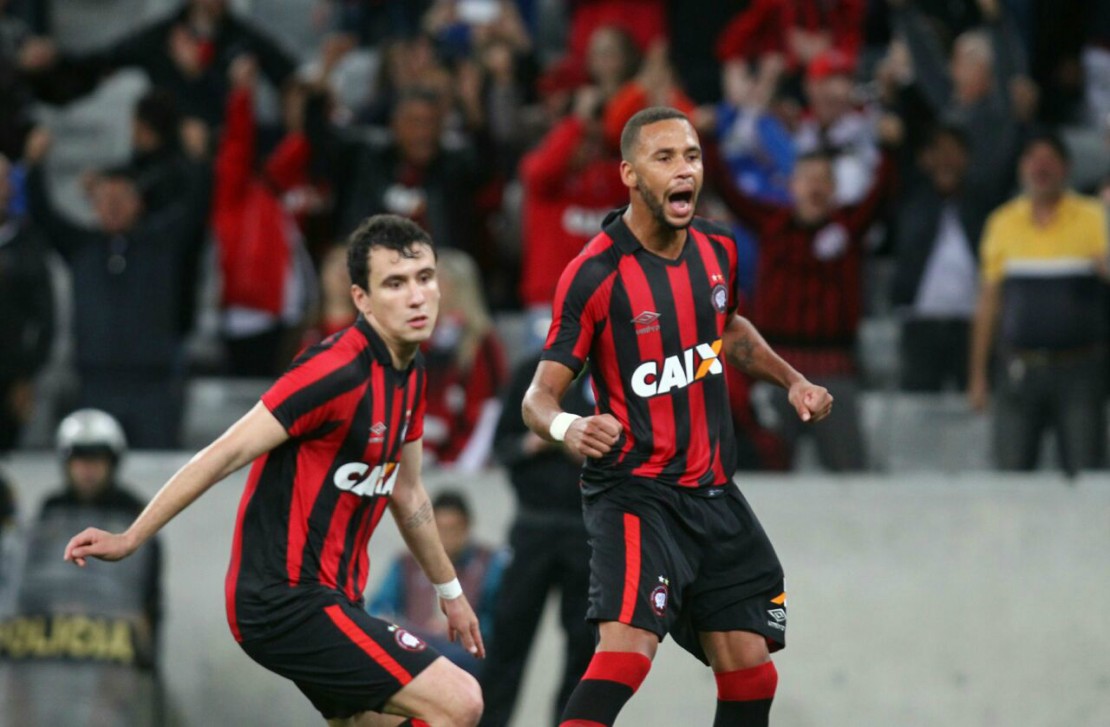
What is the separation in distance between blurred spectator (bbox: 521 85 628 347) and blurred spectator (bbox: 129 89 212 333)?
1952 mm

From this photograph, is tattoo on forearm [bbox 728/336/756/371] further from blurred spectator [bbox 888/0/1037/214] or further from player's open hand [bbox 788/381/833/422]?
blurred spectator [bbox 888/0/1037/214]

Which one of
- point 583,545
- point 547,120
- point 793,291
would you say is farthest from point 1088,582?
point 547,120

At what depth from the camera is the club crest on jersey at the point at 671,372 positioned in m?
6.25

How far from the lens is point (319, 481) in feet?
20.9

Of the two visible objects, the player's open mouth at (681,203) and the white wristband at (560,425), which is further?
the player's open mouth at (681,203)

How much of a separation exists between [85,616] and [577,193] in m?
3.38

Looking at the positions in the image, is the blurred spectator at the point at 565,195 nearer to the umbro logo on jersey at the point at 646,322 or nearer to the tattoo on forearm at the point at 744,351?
the tattoo on forearm at the point at 744,351

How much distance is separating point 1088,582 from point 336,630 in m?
5.00

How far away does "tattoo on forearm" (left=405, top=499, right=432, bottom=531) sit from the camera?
6.75 m

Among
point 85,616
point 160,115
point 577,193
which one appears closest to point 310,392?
point 85,616

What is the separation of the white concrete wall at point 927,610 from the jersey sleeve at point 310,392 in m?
4.17

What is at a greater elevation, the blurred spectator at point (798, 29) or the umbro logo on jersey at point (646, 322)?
the blurred spectator at point (798, 29)

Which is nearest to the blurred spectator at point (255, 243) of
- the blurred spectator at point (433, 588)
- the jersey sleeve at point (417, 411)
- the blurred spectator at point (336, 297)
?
the blurred spectator at point (336, 297)

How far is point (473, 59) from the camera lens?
1241cm
